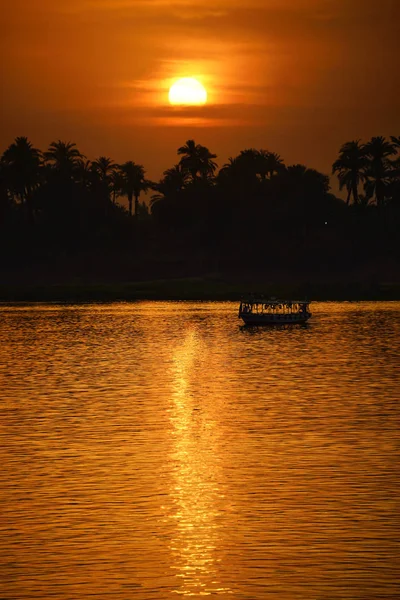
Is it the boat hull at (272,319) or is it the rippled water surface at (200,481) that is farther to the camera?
the boat hull at (272,319)

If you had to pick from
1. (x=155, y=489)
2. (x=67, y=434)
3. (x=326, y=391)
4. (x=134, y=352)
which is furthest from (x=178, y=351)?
(x=155, y=489)

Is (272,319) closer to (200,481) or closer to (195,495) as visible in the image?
(200,481)

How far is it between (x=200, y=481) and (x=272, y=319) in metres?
101

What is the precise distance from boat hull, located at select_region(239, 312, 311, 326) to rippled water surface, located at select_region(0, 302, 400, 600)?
2062 inches

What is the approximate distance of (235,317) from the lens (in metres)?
158

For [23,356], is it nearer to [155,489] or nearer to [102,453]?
[102,453]

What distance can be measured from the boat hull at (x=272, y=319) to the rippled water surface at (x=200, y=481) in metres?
52.4

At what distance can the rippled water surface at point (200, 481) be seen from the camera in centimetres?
2542

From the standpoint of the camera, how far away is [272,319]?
13650 cm

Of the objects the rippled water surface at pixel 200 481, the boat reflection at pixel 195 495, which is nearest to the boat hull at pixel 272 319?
the rippled water surface at pixel 200 481

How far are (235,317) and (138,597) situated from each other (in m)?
135

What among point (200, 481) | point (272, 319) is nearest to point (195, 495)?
point (200, 481)

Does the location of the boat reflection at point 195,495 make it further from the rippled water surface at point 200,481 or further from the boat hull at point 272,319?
the boat hull at point 272,319

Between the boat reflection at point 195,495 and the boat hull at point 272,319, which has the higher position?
the boat hull at point 272,319
